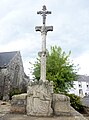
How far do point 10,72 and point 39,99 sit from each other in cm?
1807

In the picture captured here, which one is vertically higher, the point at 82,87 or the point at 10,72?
the point at 10,72

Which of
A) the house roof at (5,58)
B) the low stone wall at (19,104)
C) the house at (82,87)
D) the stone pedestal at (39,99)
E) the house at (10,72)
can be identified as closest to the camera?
the stone pedestal at (39,99)

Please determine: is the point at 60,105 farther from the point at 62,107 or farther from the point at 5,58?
the point at 5,58

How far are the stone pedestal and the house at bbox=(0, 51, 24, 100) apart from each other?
1582cm

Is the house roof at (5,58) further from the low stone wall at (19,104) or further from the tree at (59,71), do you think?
the low stone wall at (19,104)

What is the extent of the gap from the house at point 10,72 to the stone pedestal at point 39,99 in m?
15.8

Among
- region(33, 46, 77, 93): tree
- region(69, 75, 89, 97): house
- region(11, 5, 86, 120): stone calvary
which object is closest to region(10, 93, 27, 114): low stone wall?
region(11, 5, 86, 120): stone calvary

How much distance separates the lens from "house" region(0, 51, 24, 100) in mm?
24297

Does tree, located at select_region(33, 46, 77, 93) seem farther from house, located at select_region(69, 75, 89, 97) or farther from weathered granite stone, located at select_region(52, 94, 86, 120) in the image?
house, located at select_region(69, 75, 89, 97)

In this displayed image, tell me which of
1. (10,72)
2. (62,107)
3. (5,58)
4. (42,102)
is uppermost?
(5,58)

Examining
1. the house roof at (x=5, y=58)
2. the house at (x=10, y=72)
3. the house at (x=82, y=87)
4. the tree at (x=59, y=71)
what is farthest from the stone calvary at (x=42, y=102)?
the house at (x=82, y=87)

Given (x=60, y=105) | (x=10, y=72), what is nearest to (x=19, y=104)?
(x=60, y=105)

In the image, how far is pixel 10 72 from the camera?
83.6 ft

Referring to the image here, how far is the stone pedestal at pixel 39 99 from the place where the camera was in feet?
25.7
